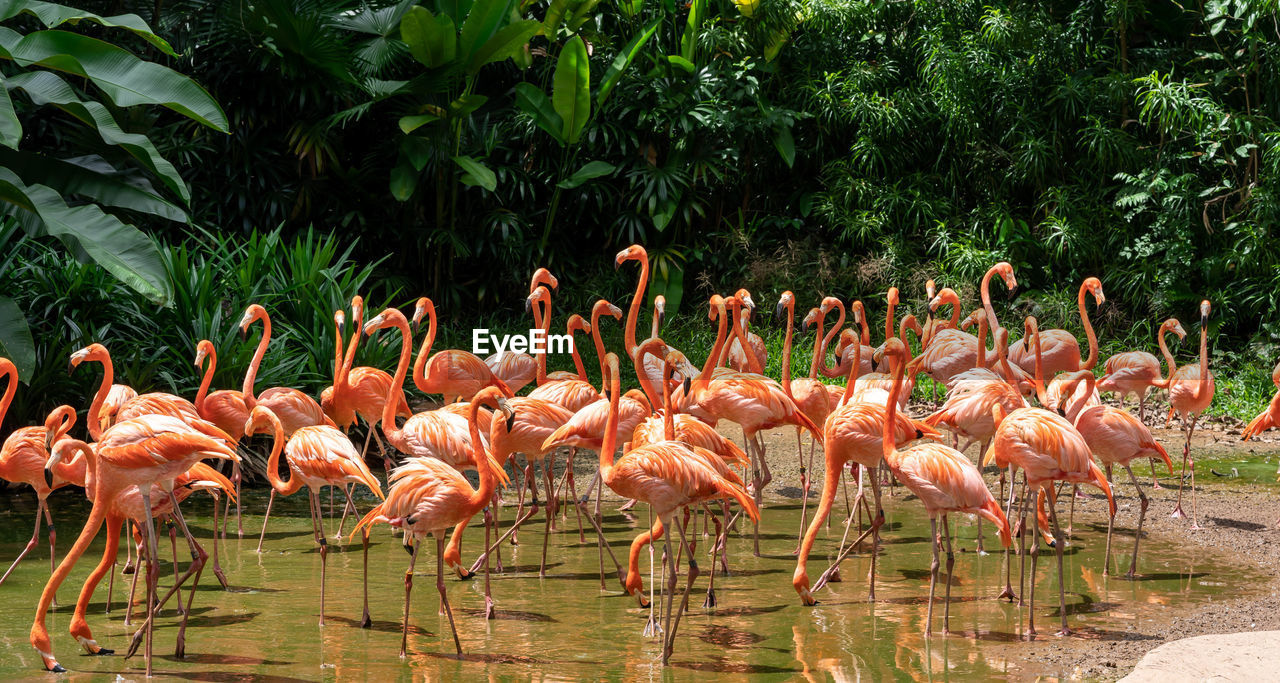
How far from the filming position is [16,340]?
6000mm

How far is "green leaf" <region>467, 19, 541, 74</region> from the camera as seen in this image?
1052 cm

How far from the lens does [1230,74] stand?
11453mm

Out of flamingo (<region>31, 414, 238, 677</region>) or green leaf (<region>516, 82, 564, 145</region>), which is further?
green leaf (<region>516, 82, 564, 145</region>)

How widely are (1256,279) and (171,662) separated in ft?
34.8

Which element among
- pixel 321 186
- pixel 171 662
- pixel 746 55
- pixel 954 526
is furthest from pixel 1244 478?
pixel 321 186

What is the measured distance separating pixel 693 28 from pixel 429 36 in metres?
3.27

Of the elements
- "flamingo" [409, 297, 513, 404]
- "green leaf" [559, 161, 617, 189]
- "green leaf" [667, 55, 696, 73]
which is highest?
"green leaf" [667, 55, 696, 73]

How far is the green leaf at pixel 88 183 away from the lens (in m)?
6.99

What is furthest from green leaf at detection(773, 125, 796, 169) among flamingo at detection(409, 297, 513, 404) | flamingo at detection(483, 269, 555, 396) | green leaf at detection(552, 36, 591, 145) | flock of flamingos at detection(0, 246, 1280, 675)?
flamingo at detection(409, 297, 513, 404)

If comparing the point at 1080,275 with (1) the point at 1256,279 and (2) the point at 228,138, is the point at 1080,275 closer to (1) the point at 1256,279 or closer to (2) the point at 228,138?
(1) the point at 1256,279

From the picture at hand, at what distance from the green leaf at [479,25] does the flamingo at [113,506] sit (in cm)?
657

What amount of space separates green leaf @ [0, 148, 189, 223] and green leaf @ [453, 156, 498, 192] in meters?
3.91

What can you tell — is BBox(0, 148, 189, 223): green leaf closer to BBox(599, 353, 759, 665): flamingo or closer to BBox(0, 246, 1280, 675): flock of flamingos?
BBox(0, 246, 1280, 675): flock of flamingos

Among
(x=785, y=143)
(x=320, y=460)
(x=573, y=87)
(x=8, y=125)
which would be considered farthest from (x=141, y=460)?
(x=785, y=143)
